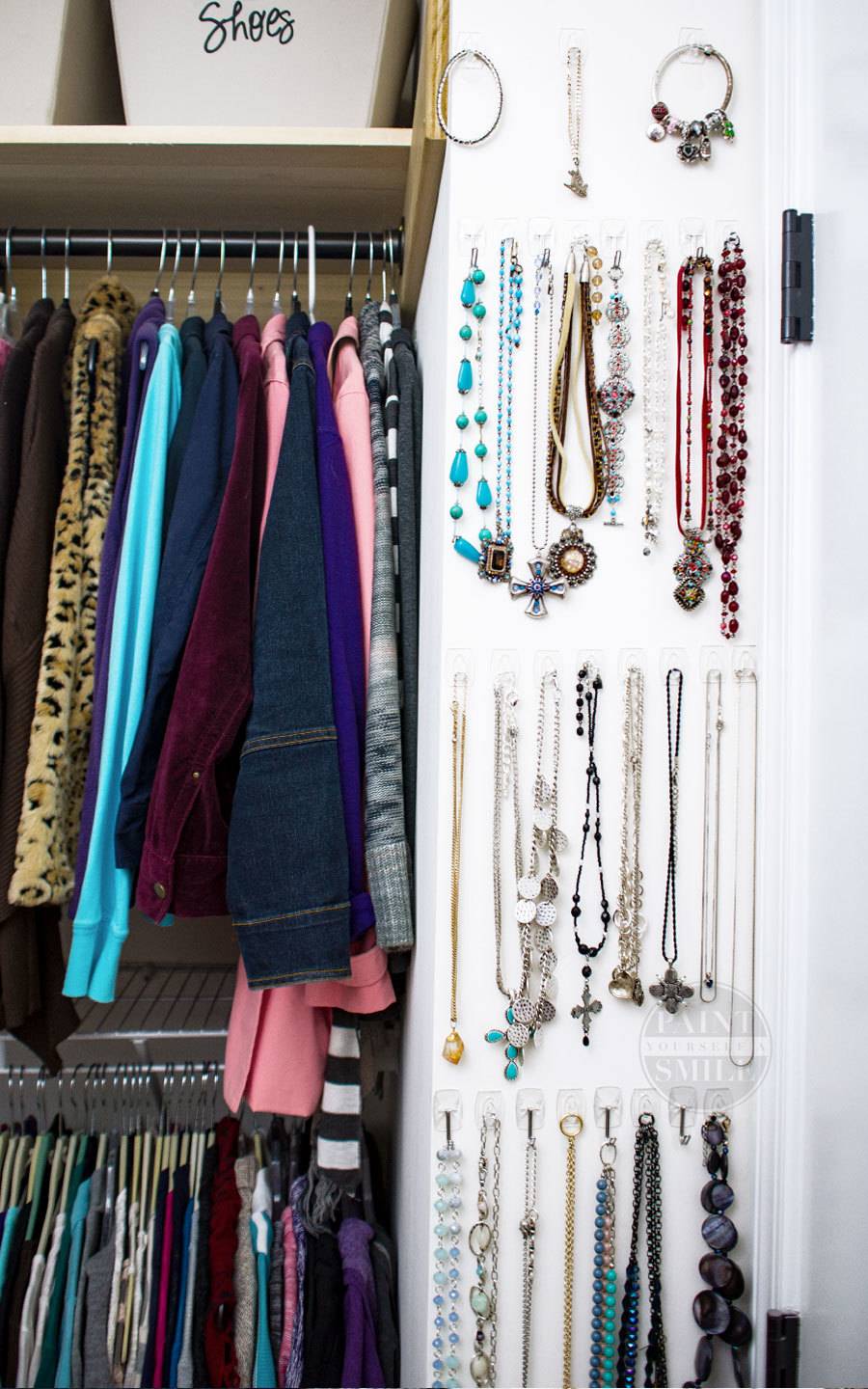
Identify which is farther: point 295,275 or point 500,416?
point 295,275

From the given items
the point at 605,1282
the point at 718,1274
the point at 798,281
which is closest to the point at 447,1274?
the point at 605,1282

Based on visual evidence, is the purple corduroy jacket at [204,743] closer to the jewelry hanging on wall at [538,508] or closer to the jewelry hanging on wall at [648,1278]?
the jewelry hanging on wall at [538,508]

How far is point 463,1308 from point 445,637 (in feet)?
2.14

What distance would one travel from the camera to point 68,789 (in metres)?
0.96

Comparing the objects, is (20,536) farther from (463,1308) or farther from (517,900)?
(463,1308)

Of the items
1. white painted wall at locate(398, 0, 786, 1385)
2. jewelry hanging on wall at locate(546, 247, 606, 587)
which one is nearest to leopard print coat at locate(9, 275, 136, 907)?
white painted wall at locate(398, 0, 786, 1385)

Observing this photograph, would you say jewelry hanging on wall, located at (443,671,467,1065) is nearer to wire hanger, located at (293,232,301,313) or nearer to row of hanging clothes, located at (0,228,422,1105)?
row of hanging clothes, located at (0,228,422,1105)

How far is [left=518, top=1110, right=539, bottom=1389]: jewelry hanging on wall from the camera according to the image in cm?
79

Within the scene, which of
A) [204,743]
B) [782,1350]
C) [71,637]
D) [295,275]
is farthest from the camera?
[295,275]

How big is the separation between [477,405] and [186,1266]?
1098 millimetres

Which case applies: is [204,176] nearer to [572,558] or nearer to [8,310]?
[8,310]

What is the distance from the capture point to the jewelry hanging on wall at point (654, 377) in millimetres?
825

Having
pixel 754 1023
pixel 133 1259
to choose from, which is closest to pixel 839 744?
pixel 754 1023

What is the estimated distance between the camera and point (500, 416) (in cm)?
83
